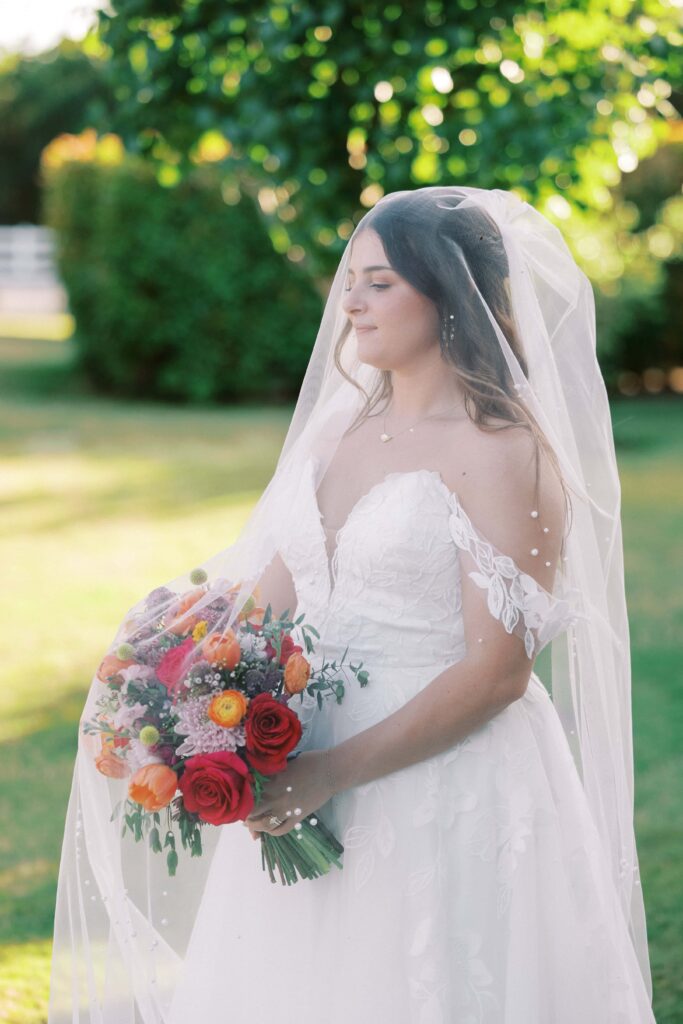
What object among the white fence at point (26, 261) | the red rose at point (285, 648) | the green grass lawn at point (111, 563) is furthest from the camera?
the white fence at point (26, 261)

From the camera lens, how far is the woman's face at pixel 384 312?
247cm

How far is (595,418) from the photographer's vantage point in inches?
112

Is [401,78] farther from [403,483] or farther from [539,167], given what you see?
[403,483]

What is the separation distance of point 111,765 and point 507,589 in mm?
805

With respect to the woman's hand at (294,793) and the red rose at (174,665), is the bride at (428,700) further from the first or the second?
the red rose at (174,665)

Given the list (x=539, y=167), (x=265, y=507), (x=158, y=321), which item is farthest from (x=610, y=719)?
(x=158, y=321)

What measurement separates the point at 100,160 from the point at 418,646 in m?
14.2

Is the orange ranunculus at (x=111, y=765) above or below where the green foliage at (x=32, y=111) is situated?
above

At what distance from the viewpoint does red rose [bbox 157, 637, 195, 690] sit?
2324 mm

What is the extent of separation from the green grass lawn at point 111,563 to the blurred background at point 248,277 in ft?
0.07

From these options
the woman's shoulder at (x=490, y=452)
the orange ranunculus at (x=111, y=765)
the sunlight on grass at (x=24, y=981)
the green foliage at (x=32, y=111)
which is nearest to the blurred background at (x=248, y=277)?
the sunlight on grass at (x=24, y=981)

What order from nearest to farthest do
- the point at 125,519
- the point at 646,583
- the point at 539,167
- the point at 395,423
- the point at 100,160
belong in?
the point at 395,423, the point at 539,167, the point at 646,583, the point at 125,519, the point at 100,160

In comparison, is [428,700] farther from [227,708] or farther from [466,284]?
[466,284]

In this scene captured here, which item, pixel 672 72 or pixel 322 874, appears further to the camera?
pixel 672 72
